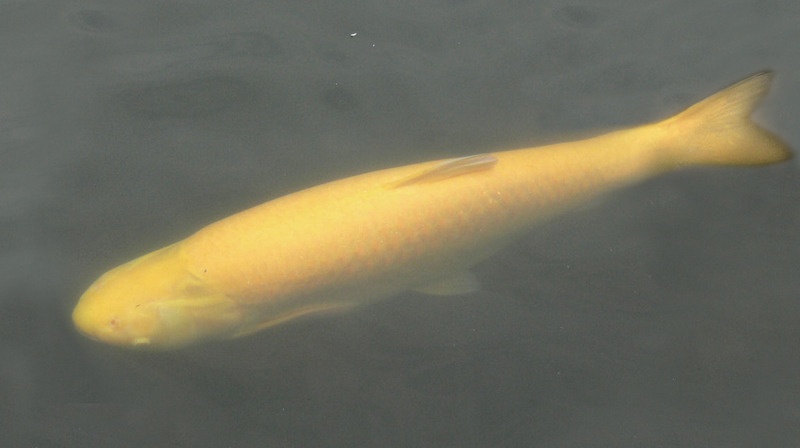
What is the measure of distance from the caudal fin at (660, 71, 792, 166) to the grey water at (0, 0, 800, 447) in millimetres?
464

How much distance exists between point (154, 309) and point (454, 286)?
1.56 meters

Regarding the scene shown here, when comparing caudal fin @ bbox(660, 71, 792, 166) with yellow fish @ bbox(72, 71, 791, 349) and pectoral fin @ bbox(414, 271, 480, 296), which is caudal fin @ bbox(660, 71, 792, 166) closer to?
yellow fish @ bbox(72, 71, 791, 349)

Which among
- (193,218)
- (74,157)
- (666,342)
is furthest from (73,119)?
(666,342)

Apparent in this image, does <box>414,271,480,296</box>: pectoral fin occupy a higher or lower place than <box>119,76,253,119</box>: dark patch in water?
lower

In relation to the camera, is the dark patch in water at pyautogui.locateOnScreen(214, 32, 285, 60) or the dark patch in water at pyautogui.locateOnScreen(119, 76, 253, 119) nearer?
the dark patch in water at pyautogui.locateOnScreen(119, 76, 253, 119)

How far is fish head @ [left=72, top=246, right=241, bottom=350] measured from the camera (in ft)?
11.4

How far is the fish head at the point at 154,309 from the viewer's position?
3.47 m

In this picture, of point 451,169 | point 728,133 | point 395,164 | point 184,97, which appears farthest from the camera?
point 184,97

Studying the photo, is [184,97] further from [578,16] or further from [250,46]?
[578,16]

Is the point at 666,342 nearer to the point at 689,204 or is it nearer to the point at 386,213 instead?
the point at 689,204

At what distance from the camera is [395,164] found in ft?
14.7

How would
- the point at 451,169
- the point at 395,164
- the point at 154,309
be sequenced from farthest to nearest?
the point at 395,164, the point at 451,169, the point at 154,309

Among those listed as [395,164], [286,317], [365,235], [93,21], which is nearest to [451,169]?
[365,235]

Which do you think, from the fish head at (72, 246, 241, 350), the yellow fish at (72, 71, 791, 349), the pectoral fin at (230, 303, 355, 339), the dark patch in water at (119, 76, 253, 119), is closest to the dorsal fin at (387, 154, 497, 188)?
the yellow fish at (72, 71, 791, 349)
